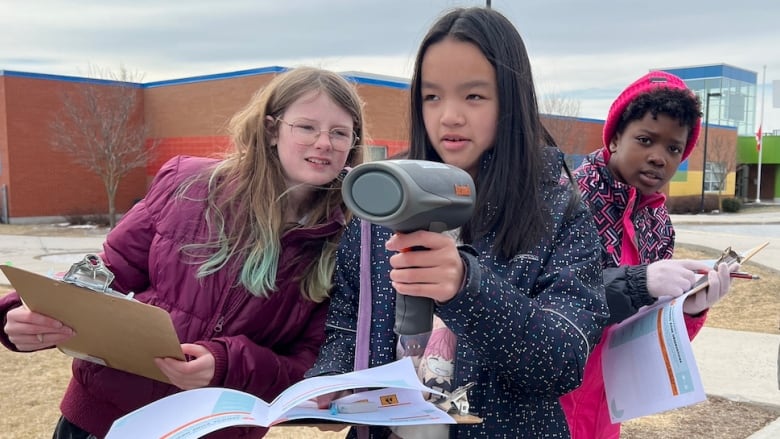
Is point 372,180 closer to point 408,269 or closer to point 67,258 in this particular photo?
point 408,269

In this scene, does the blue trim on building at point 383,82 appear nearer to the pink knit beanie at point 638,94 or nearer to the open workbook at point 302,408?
the pink knit beanie at point 638,94

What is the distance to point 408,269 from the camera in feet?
3.85

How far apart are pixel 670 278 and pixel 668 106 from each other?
2.09 ft

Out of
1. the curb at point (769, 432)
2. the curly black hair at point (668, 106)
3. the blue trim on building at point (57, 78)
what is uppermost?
the blue trim on building at point (57, 78)

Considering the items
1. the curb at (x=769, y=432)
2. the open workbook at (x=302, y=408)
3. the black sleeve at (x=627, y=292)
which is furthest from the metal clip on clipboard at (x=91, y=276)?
the curb at (x=769, y=432)

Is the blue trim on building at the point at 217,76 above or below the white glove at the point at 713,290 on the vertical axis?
above

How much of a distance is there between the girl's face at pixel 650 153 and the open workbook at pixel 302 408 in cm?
125

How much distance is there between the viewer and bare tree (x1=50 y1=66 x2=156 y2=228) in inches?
890

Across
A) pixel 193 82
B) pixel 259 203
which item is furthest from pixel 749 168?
pixel 259 203

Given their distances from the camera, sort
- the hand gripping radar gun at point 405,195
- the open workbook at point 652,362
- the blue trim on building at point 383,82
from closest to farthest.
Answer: the hand gripping radar gun at point 405,195 → the open workbook at point 652,362 → the blue trim on building at point 383,82

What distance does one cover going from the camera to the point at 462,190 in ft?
3.83

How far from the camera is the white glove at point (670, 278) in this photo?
191cm

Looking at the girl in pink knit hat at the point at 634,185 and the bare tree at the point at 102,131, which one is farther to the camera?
the bare tree at the point at 102,131

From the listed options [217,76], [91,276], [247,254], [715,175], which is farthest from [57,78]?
[715,175]
